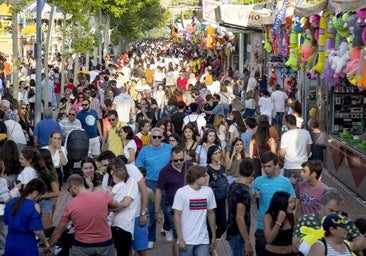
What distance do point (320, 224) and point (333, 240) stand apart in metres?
0.77

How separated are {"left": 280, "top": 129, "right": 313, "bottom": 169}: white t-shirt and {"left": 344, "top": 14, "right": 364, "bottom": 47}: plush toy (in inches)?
87.6

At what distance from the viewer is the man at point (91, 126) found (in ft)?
56.3

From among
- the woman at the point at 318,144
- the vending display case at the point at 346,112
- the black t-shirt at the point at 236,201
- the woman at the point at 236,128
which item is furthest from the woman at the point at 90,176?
the vending display case at the point at 346,112

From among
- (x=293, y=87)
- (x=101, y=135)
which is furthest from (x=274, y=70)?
(x=101, y=135)

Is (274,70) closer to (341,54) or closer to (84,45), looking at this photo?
(84,45)

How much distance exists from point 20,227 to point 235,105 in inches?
524

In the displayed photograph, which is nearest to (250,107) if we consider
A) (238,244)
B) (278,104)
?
(278,104)

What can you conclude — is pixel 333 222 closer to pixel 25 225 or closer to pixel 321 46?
pixel 25 225

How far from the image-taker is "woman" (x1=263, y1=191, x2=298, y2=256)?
8.54 m

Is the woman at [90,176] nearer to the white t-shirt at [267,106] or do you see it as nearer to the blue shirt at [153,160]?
the blue shirt at [153,160]

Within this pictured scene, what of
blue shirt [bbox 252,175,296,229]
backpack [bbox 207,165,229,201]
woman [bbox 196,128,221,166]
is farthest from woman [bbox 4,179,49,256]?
woman [bbox 196,128,221,166]

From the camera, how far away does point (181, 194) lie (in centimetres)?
927

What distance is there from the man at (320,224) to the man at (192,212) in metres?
1.37

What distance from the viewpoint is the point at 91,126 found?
56.4ft
